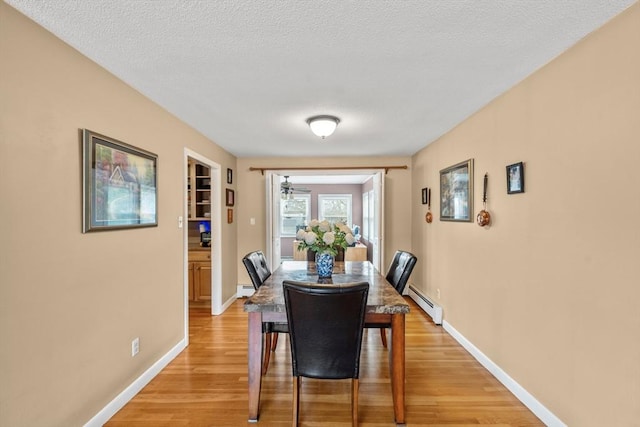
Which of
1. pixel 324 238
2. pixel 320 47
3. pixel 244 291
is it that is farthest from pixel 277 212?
pixel 320 47

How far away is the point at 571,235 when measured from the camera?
70.6 inches

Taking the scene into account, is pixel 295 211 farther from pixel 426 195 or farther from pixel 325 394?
pixel 325 394

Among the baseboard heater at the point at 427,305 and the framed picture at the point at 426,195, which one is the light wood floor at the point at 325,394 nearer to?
the baseboard heater at the point at 427,305

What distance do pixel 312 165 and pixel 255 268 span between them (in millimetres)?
2690

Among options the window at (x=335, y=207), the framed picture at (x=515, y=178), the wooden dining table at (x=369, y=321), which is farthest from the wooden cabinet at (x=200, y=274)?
the window at (x=335, y=207)

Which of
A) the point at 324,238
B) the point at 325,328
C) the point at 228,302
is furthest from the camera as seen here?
the point at 228,302

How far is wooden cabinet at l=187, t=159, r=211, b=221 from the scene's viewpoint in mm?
4535

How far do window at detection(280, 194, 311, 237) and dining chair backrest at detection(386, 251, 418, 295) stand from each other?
621 cm

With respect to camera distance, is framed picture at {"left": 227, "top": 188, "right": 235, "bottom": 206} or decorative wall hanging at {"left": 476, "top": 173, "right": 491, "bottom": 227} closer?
decorative wall hanging at {"left": 476, "top": 173, "right": 491, "bottom": 227}

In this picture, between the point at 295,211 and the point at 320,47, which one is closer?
the point at 320,47

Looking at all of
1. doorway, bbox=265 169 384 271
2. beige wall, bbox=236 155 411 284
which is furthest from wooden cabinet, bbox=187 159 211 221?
doorway, bbox=265 169 384 271

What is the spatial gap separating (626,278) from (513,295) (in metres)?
0.90

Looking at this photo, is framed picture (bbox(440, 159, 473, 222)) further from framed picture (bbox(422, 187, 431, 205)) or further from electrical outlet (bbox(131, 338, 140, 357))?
electrical outlet (bbox(131, 338, 140, 357))

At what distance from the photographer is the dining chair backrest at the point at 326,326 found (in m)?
1.71
